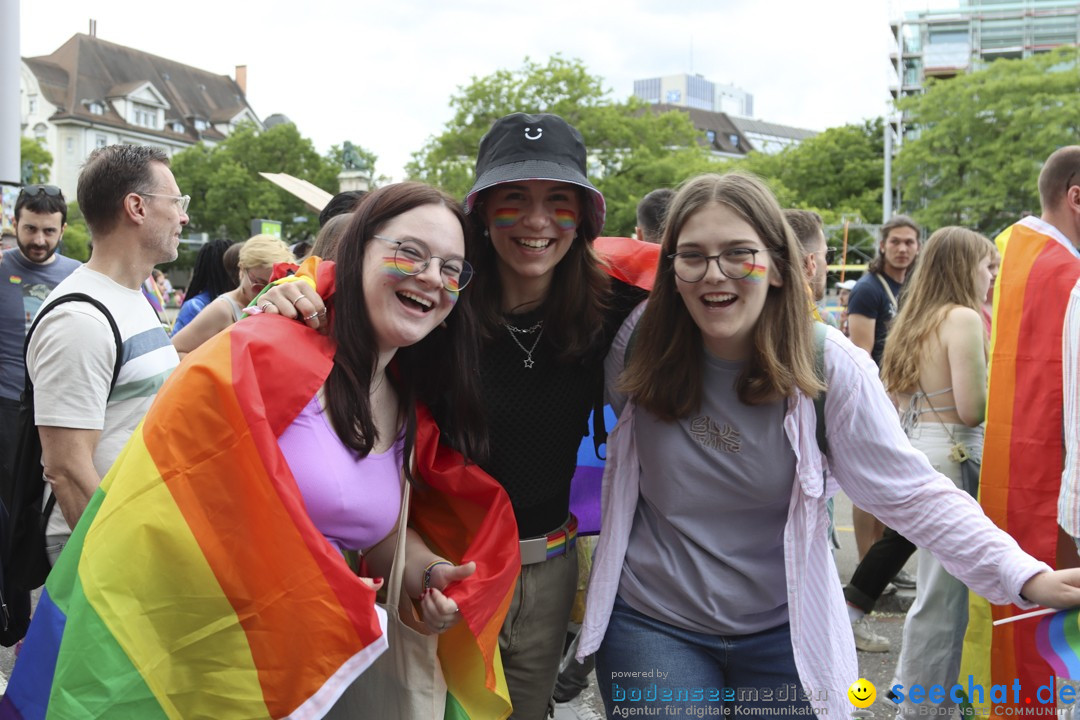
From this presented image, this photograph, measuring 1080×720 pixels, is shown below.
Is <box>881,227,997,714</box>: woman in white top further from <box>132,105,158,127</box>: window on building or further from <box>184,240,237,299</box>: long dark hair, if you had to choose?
<box>132,105,158,127</box>: window on building

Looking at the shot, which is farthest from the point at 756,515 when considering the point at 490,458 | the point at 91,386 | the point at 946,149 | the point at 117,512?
the point at 946,149

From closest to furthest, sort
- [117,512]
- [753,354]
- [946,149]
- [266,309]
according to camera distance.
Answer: [117,512]
[266,309]
[753,354]
[946,149]

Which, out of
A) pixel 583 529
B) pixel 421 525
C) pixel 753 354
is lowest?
pixel 583 529

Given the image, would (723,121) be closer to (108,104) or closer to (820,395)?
(108,104)

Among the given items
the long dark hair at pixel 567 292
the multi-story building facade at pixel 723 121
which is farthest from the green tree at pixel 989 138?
the long dark hair at pixel 567 292

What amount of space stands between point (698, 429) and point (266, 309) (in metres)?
1.13

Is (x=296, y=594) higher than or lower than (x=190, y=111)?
lower

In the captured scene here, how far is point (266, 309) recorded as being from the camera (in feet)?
7.16

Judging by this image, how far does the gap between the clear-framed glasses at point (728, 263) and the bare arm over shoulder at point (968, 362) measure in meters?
2.58

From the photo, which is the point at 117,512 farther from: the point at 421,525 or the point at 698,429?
the point at 698,429

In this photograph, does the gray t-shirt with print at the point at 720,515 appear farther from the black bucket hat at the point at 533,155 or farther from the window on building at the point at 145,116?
the window on building at the point at 145,116

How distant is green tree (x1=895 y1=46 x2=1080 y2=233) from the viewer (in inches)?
1437

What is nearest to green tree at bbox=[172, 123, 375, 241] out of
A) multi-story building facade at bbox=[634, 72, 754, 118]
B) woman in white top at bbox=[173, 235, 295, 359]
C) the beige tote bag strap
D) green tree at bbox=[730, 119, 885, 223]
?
green tree at bbox=[730, 119, 885, 223]

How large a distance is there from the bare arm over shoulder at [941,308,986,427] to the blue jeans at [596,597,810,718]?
2534 mm
